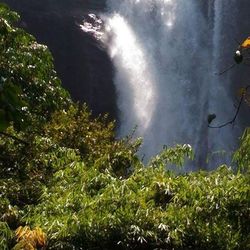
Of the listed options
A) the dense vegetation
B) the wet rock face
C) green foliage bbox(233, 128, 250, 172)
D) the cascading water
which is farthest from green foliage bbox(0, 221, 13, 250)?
the wet rock face

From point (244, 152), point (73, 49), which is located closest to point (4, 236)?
point (244, 152)

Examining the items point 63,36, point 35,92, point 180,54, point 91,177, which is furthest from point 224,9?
point 91,177

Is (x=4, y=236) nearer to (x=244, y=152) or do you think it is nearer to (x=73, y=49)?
(x=244, y=152)

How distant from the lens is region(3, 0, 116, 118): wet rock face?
2766 centimetres

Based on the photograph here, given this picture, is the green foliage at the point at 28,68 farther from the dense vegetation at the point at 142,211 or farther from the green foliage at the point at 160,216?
the green foliage at the point at 160,216

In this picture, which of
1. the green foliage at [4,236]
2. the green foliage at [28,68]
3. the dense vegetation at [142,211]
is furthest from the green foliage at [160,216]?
the green foliage at [28,68]

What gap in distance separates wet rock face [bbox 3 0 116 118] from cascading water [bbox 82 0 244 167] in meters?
0.89

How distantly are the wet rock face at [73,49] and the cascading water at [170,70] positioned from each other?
0.89 meters

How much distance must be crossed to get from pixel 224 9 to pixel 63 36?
36.6ft

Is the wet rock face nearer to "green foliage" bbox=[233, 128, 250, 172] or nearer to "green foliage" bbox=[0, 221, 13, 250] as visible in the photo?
"green foliage" bbox=[0, 221, 13, 250]

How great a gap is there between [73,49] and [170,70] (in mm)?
5616

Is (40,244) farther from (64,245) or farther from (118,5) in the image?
(118,5)

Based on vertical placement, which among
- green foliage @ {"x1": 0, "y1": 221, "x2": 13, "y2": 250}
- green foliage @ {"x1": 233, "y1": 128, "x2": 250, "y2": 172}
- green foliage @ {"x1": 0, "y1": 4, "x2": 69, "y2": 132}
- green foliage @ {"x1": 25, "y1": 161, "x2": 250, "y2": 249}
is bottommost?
green foliage @ {"x1": 0, "y1": 221, "x2": 13, "y2": 250}

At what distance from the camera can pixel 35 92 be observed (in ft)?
29.1
